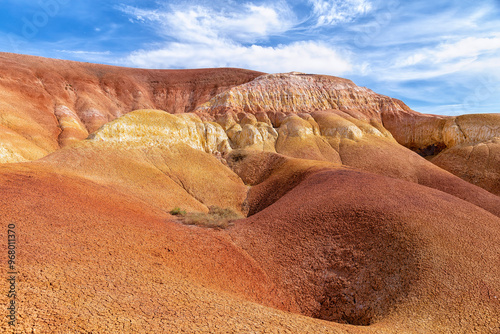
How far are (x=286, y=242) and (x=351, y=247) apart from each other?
300cm

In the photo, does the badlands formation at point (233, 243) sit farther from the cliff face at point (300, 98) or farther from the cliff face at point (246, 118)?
the cliff face at point (300, 98)

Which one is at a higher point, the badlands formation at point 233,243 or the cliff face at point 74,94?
the cliff face at point 74,94

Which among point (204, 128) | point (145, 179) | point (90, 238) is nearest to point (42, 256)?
point (90, 238)

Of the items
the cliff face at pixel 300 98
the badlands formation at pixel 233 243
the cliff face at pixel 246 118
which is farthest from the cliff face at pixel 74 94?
the cliff face at pixel 300 98

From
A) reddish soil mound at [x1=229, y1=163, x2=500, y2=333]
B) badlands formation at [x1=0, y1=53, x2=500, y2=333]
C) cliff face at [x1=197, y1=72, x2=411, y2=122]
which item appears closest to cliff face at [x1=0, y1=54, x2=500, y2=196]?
cliff face at [x1=197, y1=72, x2=411, y2=122]

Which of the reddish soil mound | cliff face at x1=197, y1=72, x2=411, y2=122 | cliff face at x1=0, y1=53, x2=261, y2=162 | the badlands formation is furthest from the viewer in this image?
cliff face at x1=197, y1=72, x2=411, y2=122

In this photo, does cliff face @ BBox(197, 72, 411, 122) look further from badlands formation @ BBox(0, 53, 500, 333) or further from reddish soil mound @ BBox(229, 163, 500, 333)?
reddish soil mound @ BBox(229, 163, 500, 333)

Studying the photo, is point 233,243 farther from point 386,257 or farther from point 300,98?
point 300,98

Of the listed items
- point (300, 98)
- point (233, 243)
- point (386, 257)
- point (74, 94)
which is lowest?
point (233, 243)

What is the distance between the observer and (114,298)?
6.41 m

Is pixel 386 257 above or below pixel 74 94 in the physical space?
below

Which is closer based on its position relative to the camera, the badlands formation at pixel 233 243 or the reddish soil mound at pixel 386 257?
the badlands formation at pixel 233 243

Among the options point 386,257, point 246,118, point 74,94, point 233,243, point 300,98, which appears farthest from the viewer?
point 74,94

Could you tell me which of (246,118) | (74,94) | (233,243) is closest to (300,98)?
(246,118)
